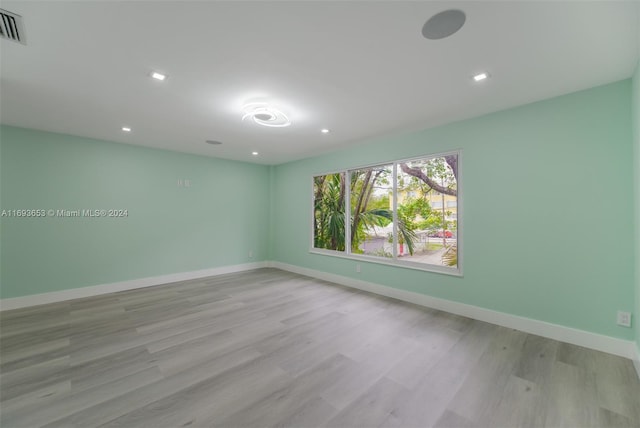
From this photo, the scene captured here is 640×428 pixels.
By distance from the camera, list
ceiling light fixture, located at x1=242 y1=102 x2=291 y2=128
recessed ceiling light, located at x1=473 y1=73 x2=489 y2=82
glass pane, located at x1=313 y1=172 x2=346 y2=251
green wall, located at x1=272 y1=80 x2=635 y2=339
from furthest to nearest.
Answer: glass pane, located at x1=313 y1=172 x2=346 y2=251
ceiling light fixture, located at x1=242 y1=102 x2=291 y2=128
green wall, located at x1=272 y1=80 x2=635 y2=339
recessed ceiling light, located at x1=473 y1=73 x2=489 y2=82

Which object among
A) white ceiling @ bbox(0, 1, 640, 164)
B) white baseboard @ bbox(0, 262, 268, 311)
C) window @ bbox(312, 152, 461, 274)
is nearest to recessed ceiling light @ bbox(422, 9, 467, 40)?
white ceiling @ bbox(0, 1, 640, 164)

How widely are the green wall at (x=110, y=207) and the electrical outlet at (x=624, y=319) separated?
573cm

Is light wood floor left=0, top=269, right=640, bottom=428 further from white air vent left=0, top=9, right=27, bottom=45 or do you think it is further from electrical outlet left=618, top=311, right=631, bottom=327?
white air vent left=0, top=9, right=27, bottom=45

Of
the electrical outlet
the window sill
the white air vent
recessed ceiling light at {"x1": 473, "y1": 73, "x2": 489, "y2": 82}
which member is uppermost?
the white air vent

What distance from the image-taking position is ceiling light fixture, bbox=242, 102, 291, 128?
9.10 ft

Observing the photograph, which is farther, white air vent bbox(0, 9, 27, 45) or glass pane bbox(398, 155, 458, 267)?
glass pane bbox(398, 155, 458, 267)

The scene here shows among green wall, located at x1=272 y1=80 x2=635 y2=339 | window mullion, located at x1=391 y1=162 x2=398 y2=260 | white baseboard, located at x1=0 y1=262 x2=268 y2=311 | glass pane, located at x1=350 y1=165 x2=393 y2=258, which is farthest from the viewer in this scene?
glass pane, located at x1=350 y1=165 x2=393 y2=258

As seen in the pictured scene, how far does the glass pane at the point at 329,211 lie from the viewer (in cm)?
493

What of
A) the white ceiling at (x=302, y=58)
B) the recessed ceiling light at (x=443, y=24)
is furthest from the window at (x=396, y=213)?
the recessed ceiling light at (x=443, y=24)

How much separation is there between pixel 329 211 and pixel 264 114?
270 centimetres

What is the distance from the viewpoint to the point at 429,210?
3.58 metres

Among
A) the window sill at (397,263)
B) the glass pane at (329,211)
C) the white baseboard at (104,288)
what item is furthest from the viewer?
the glass pane at (329,211)

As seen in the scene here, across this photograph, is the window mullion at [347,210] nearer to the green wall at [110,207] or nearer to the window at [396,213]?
the window at [396,213]

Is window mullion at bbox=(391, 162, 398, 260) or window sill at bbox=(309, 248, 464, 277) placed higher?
window mullion at bbox=(391, 162, 398, 260)
